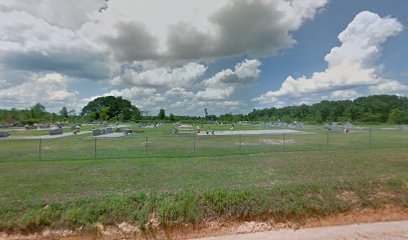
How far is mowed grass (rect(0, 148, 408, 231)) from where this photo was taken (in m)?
5.91

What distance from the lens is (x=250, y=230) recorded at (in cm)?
578

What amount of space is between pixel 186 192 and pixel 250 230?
209 centimetres

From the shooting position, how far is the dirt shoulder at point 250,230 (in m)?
5.48

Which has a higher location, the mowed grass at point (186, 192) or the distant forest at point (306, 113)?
the distant forest at point (306, 113)

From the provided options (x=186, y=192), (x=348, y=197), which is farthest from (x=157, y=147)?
(x=348, y=197)

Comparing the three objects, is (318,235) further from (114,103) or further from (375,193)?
(114,103)

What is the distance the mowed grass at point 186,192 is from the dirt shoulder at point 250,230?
0.17m

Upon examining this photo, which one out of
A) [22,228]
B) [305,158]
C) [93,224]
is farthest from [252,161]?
[22,228]

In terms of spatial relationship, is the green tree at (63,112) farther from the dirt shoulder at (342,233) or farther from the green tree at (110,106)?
the dirt shoulder at (342,233)

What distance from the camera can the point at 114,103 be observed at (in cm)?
14688

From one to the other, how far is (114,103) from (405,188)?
153 m

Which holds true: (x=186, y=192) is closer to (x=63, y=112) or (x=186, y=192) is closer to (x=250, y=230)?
(x=250, y=230)

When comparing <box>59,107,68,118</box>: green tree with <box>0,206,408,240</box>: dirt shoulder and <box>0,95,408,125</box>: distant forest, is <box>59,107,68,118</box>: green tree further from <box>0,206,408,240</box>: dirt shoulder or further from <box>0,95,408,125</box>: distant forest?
<box>0,206,408,240</box>: dirt shoulder

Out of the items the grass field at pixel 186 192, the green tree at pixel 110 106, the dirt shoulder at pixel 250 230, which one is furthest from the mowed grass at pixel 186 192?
the green tree at pixel 110 106
